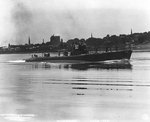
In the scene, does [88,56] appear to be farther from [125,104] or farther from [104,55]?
[125,104]

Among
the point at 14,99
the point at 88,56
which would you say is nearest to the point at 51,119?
the point at 14,99

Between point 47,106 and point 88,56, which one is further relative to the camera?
point 88,56

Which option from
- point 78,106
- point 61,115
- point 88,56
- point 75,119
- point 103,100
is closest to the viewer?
point 75,119

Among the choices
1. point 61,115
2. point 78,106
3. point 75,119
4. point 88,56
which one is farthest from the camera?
point 88,56

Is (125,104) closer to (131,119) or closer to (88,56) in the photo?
(131,119)

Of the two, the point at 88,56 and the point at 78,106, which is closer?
the point at 78,106

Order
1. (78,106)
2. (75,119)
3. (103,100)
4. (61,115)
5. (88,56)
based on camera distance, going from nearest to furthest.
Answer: (75,119) < (61,115) < (78,106) < (103,100) < (88,56)

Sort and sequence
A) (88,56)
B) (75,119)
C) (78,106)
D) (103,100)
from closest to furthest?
(75,119), (78,106), (103,100), (88,56)

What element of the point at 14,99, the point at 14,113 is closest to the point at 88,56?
the point at 14,99
